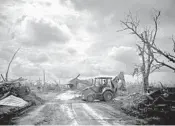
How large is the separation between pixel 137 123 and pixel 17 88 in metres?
13.3

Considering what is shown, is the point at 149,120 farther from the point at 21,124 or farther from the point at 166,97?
the point at 21,124

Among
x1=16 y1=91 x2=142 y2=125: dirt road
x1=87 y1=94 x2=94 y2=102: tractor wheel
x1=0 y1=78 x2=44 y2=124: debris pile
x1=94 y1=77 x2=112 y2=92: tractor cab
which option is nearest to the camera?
x1=16 y1=91 x2=142 y2=125: dirt road

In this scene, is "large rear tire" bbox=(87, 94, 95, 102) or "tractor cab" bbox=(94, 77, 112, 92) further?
"tractor cab" bbox=(94, 77, 112, 92)

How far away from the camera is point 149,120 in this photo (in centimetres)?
814

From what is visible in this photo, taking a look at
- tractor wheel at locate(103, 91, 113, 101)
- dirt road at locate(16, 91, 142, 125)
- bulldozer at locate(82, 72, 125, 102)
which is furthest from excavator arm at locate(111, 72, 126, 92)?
dirt road at locate(16, 91, 142, 125)

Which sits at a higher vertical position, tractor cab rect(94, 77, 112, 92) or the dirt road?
tractor cab rect(94, 77, 112, 92)

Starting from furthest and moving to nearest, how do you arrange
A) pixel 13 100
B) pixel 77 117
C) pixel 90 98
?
pixel 90 98 → pixel 13 100 → pixel 77 117

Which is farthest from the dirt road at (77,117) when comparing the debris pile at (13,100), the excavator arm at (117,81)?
the excavator arm at (117,81)

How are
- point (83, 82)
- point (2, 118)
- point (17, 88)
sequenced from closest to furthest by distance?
1. point (2, 118)
2. point (17, 88)
3. point (83, 82)

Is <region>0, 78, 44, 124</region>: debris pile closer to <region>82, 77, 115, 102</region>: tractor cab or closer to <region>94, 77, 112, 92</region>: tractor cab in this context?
<region>82, 77, 115, 102</region>: tractor cab

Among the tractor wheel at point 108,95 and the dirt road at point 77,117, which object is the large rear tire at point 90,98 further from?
the dirt road at point 77,117

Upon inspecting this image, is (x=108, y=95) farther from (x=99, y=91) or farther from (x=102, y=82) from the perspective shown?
(x=102, y=82)

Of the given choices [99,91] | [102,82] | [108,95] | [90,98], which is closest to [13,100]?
[90,98]

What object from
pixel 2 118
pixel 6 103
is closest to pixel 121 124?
pixel 2 118
